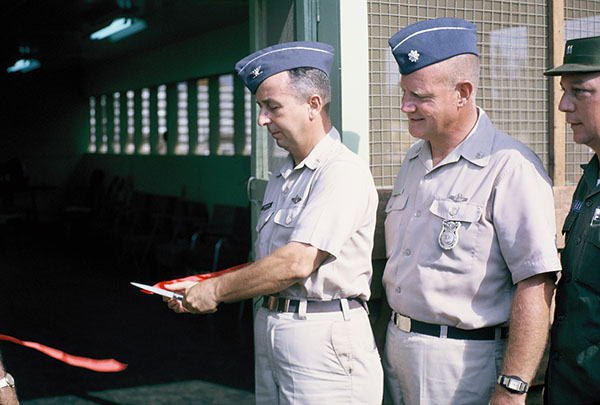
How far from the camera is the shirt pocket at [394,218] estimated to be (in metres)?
2.20

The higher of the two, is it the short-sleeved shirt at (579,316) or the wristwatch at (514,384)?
the short-sleeved shirt at (579,316)

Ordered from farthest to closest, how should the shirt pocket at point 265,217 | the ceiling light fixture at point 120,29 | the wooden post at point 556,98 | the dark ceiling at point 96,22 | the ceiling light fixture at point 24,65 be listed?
the ceiling light fixture at point 24,65, the ceiling light fixture at point 120,29, the dark ceiling at point 96,22, the wooden post at point 556,98, the shirt pocket at point 265,217

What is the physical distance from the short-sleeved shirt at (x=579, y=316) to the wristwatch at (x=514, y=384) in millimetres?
152

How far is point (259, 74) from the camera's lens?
2.20 m

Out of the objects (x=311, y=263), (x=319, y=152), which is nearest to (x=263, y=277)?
(x=311, y=263)

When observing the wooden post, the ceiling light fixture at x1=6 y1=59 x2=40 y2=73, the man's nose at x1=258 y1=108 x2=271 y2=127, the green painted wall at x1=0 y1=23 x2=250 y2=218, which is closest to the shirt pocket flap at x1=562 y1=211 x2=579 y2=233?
the man's nose at x1=258 y1=108 x2=271 y2=127

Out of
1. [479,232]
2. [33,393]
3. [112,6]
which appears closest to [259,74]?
[479,232]

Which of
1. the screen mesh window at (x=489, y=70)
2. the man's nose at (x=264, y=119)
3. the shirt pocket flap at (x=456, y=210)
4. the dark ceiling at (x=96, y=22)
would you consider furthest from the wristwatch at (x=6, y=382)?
the dark ceiling at (x=96, y=22)

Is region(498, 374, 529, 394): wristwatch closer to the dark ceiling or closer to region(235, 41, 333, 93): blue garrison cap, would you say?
region(235, 41, 333, 93): blue garrison cap

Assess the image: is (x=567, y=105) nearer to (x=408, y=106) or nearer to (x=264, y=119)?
(x=408, y=106)

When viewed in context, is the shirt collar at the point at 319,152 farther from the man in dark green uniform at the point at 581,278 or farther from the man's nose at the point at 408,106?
the man in dark green uniform at the point at 581,278

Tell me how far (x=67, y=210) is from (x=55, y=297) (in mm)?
5643

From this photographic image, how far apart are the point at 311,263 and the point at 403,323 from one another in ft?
1.14

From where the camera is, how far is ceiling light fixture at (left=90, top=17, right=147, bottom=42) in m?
9.68
